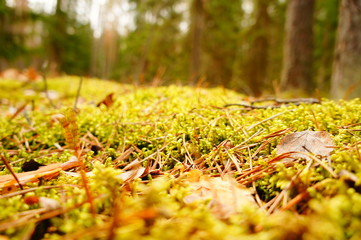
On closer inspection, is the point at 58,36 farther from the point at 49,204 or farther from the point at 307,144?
the point at 307,144

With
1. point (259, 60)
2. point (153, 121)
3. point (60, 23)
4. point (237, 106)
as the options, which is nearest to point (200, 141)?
point (153, 121)

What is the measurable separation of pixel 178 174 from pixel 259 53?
9685 millimetres

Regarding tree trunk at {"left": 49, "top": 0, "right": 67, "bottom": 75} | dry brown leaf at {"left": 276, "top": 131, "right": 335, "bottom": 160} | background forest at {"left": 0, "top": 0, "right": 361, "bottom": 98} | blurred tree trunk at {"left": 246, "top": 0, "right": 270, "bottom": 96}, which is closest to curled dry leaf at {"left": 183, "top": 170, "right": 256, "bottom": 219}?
dry brown leaf at {"left": 276, "top": 131, "right": 335, "bottom": 160}

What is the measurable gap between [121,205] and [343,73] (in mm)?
3408

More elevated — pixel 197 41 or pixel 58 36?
pixel 58 36

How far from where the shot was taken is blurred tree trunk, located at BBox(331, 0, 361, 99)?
2.79m

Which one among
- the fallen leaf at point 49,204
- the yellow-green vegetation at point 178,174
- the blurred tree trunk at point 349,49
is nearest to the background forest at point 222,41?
the blurred tree trunk at point 349,49

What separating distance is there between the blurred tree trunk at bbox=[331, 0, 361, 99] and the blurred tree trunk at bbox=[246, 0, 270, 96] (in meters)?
6.31

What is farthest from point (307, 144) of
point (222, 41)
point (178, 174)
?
point (222, 41)

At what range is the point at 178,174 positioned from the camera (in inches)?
39.4

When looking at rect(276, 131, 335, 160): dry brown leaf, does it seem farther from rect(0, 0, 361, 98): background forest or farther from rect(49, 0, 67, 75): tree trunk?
rect(49, 0, 67, 75): tree trunk

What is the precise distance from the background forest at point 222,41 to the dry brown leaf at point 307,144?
2.22 m

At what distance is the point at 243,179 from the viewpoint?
903mm

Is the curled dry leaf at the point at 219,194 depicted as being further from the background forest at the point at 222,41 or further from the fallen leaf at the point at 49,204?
the background forest at the point at 222,41
